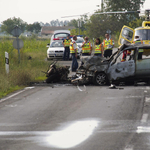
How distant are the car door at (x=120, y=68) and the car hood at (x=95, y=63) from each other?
11.4 inches

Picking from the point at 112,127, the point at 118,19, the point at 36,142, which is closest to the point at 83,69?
the point at 112,127

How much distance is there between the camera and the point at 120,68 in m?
14.0

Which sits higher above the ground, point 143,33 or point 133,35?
point 143,33

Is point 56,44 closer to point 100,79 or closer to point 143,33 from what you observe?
point 143,33

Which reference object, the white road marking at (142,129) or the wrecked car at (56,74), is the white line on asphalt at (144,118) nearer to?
the white road marking at (142,129)

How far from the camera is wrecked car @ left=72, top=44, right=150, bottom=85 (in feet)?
45.6

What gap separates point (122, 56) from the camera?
14133 mm

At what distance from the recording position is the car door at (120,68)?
13.9 metres

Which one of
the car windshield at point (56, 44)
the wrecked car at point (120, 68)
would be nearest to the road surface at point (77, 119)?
the wrecked car at point (120, 68)

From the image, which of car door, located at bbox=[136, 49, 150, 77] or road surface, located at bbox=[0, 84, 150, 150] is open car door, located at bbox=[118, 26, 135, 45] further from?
road surface, located at bbox=[0, 84, 150, 150]

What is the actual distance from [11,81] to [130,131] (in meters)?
8.95

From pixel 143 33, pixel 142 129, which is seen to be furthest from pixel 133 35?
pixel 142 129

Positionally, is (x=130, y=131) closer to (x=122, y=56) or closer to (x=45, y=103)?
(x=45, y=103)

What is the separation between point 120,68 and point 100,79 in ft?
3.13
